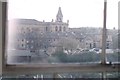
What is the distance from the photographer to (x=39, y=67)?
2.59 meters

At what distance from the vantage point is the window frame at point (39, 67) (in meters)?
2.51

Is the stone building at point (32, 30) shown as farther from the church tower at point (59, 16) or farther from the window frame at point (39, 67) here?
the window frame at point (39, 67)

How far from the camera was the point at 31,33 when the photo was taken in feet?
8.51

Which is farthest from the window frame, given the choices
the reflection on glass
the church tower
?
the church tower

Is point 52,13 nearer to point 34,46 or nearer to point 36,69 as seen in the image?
point 34,46

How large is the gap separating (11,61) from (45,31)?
58cm

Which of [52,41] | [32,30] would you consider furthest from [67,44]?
[32,30]

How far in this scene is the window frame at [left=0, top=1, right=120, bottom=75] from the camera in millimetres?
2512

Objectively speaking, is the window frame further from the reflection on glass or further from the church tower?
the church tower

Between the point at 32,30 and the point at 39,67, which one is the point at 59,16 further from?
the point at 39,67

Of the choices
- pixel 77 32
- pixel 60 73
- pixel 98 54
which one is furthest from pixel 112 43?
pixel 60 73

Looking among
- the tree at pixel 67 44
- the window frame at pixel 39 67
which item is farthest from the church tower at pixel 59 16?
the window frame at pixel 39 67

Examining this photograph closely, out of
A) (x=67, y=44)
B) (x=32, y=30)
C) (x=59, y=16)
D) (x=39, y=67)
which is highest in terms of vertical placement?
(x=59, y=16)

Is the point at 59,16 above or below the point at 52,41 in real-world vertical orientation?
above
